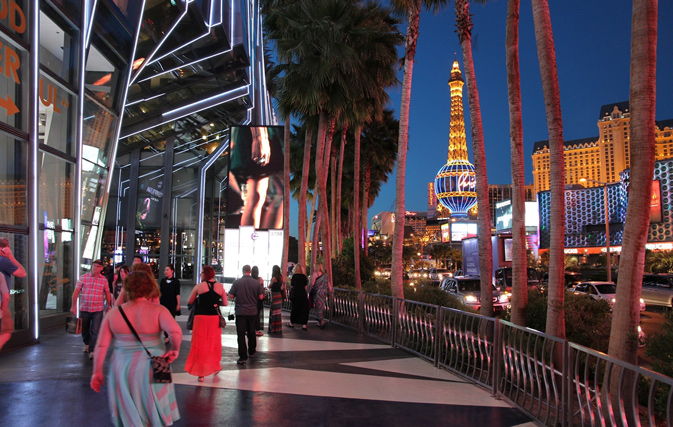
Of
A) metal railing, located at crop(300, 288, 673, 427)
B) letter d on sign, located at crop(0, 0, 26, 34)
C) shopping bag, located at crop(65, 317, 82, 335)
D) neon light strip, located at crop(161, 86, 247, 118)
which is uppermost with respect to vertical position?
neon light strip, located at crop(161, 86, 247, 118)

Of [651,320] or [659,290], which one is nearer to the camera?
[651,320]

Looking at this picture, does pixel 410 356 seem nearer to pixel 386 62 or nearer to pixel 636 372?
pixel 636 372

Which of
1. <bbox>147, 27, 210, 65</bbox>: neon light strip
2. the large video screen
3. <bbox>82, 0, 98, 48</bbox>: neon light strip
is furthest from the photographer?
the large video screen

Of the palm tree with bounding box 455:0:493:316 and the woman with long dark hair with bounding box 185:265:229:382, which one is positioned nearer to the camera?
the woman with long dark hair with bounding box 185:265:229:382

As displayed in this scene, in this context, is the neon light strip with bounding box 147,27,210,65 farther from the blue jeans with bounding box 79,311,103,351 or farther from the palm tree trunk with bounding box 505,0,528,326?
the blue jeans with bounding box 79,311,103,351

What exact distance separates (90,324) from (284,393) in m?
4.38

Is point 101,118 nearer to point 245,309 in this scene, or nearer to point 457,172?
point 245,309

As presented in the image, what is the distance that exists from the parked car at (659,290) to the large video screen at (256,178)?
1712 centimetres

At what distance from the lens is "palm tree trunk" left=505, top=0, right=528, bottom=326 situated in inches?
413

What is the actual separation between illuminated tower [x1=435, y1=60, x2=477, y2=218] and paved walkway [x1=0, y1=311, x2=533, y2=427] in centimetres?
10793

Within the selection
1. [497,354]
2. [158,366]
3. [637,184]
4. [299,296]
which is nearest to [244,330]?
[497,354]

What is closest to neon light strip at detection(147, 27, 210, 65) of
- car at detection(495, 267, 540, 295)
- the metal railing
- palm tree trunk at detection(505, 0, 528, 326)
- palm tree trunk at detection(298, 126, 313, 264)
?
palm tree trunk at detection(298, 126, 313, 264)

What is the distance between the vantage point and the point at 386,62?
69.2 feet

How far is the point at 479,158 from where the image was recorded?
1295 cm
